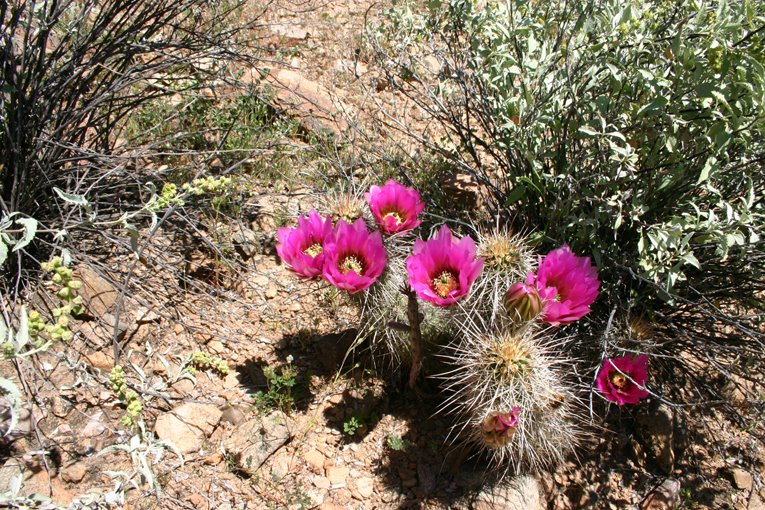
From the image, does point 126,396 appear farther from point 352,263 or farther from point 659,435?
point 659,435

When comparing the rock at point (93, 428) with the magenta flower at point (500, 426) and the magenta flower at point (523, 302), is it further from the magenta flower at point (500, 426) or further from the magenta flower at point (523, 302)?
the magenta flower at point (523, 302)

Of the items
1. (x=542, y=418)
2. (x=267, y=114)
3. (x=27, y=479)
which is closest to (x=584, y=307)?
(x=542, y=418)

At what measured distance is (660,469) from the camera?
2678mm

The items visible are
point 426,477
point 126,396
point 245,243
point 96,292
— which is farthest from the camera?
point 245,243

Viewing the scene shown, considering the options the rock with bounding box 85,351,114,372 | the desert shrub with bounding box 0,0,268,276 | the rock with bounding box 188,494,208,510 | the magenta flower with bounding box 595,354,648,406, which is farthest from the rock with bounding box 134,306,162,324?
the magenta flower with bounding box 595,354,648,406

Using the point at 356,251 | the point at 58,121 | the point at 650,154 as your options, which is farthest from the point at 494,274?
the point at 58,121

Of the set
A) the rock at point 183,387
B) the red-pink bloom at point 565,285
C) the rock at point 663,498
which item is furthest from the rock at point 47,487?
the rock at point 663,498

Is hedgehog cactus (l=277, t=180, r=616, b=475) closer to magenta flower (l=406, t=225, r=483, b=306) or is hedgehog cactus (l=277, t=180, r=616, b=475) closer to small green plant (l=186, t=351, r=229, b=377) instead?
magenta flower (l=406, t=225, r=483, b=306)

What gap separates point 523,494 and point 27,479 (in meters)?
1.66

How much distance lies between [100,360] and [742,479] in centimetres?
256

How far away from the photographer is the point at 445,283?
7.09 ft

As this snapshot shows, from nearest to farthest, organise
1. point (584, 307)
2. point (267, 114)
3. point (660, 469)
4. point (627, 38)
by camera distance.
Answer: point (584, 307) → point (627, 38) → point (660, 469) → point (267, 114)

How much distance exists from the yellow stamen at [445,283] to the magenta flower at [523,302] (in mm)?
175

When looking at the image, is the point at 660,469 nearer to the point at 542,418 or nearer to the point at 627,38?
the point at 542,418
